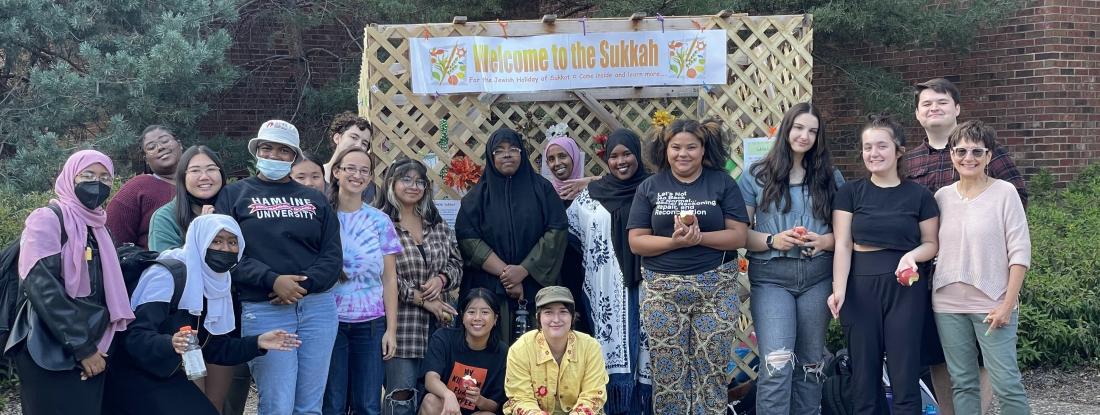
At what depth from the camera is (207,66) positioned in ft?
32.3

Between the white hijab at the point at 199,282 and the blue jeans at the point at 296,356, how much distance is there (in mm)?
185

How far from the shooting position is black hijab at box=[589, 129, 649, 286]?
5.21m

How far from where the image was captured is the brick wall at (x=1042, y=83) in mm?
9336

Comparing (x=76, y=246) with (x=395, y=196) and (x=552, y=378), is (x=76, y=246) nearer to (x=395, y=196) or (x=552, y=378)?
(x=395, y=196)

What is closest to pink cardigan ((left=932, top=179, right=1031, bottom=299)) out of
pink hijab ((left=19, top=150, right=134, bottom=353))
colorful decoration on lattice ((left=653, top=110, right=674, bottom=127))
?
colorful decoration on lattice ((left=653, top=110, right=674, bottom=127))

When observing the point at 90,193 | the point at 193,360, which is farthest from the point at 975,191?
the point at 90,193

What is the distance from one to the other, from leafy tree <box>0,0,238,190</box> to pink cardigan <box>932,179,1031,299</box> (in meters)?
6.67

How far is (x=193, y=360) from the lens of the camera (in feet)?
12.4

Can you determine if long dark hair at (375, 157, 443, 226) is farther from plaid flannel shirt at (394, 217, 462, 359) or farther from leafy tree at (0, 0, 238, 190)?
leafy tree at (0, 0, 238, 190)

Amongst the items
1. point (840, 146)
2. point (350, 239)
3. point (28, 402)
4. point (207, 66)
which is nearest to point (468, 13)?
point (207, 66)

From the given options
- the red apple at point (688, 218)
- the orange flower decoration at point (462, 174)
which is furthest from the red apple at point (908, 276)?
the orange flower decoration at point (462, 174)

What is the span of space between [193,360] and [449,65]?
108 inches

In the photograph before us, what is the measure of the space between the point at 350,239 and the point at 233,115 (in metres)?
7.15

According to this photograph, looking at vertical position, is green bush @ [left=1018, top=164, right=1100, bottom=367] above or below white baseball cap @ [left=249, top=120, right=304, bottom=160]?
below
